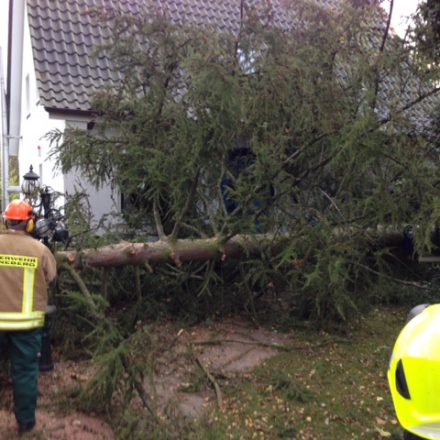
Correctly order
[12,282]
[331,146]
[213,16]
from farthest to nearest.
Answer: [213,16] → [331,146] → [12,282]

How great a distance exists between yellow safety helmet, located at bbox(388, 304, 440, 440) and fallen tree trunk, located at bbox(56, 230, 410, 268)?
3.73 metres

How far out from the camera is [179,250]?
19.1ft

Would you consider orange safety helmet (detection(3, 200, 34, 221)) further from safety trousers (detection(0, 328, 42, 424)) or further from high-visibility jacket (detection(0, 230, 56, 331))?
safety trousers (detection(0, 328, 42, 424))

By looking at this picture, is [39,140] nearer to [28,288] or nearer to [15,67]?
[28,288]

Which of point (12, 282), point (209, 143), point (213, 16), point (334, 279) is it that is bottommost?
point (334, 279)

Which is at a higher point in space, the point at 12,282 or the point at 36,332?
the point at 12,282

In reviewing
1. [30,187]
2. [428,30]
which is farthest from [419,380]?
[30,187]

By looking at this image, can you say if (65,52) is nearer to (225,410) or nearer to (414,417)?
(225,410)

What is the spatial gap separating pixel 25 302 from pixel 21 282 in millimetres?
130

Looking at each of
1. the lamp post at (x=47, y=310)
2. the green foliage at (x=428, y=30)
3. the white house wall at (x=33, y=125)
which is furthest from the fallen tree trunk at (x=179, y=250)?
the white house wall at (x=33, y=125)

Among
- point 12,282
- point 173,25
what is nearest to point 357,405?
point 12,282

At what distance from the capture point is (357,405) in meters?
4.57

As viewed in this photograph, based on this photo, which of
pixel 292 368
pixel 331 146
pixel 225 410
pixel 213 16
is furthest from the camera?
pixel 213 16

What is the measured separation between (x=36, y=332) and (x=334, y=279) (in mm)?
2809
